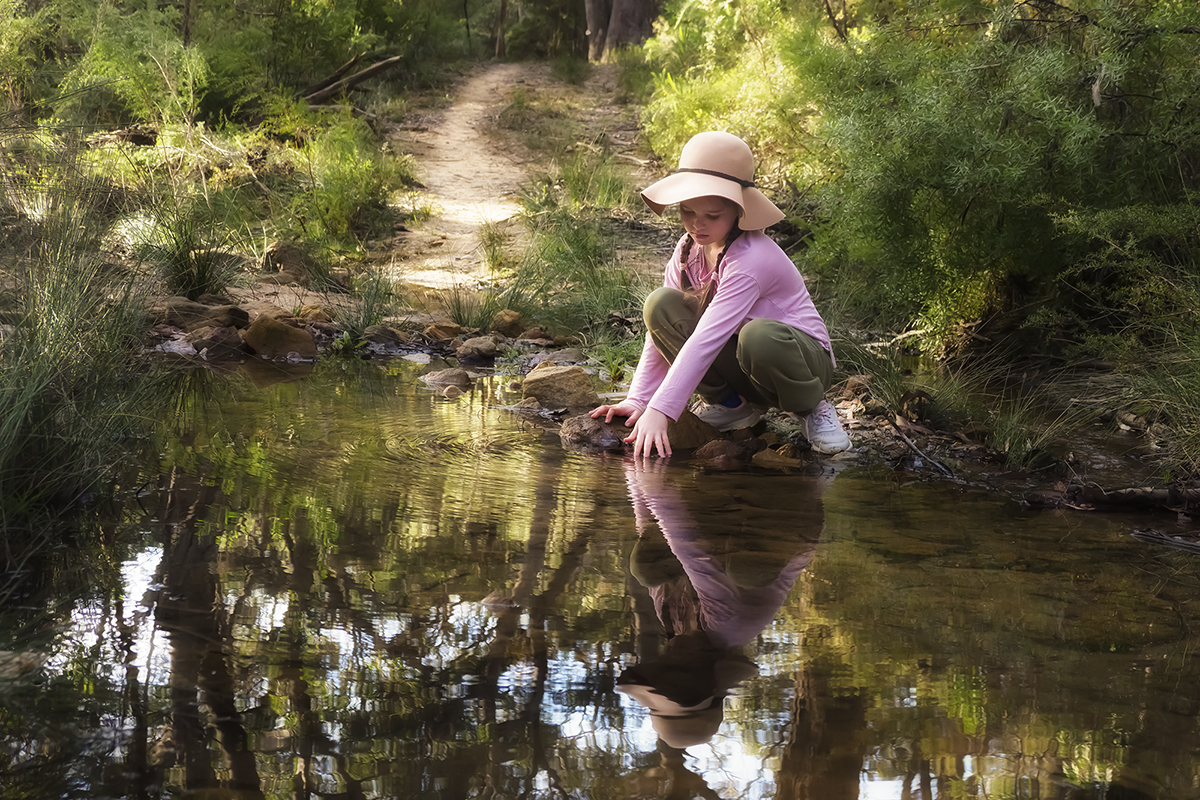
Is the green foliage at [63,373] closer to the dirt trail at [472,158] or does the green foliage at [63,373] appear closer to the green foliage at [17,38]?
the dirt trail at [472,158]

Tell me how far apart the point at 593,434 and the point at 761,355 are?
82cm

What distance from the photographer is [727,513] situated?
120 inches

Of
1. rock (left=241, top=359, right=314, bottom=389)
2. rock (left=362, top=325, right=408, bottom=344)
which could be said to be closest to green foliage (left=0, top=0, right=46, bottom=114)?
rock (left=362, top=325, right=408, bottom=344)

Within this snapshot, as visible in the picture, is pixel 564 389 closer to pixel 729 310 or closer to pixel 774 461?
pixel 774 461

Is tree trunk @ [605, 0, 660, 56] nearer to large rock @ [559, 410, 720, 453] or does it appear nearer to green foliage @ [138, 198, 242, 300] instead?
green foliage @ [138, 198, 242, 300]

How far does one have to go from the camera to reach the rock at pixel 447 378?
532 cm

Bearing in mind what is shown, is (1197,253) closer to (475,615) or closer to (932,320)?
(932,320)

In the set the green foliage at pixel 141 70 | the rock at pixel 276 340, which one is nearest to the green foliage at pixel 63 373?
the rock at pixel 276 340

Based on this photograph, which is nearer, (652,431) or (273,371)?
(652,431)

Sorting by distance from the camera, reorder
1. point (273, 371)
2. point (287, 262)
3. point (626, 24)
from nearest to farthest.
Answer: point (273, 371)
point (287, 262)
point (626, 24)

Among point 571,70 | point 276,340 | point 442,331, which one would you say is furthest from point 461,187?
point 571,70

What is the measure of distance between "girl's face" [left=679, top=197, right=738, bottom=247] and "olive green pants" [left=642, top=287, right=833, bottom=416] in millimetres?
338

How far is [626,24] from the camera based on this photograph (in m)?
21.6

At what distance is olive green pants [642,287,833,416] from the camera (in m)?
3.55
